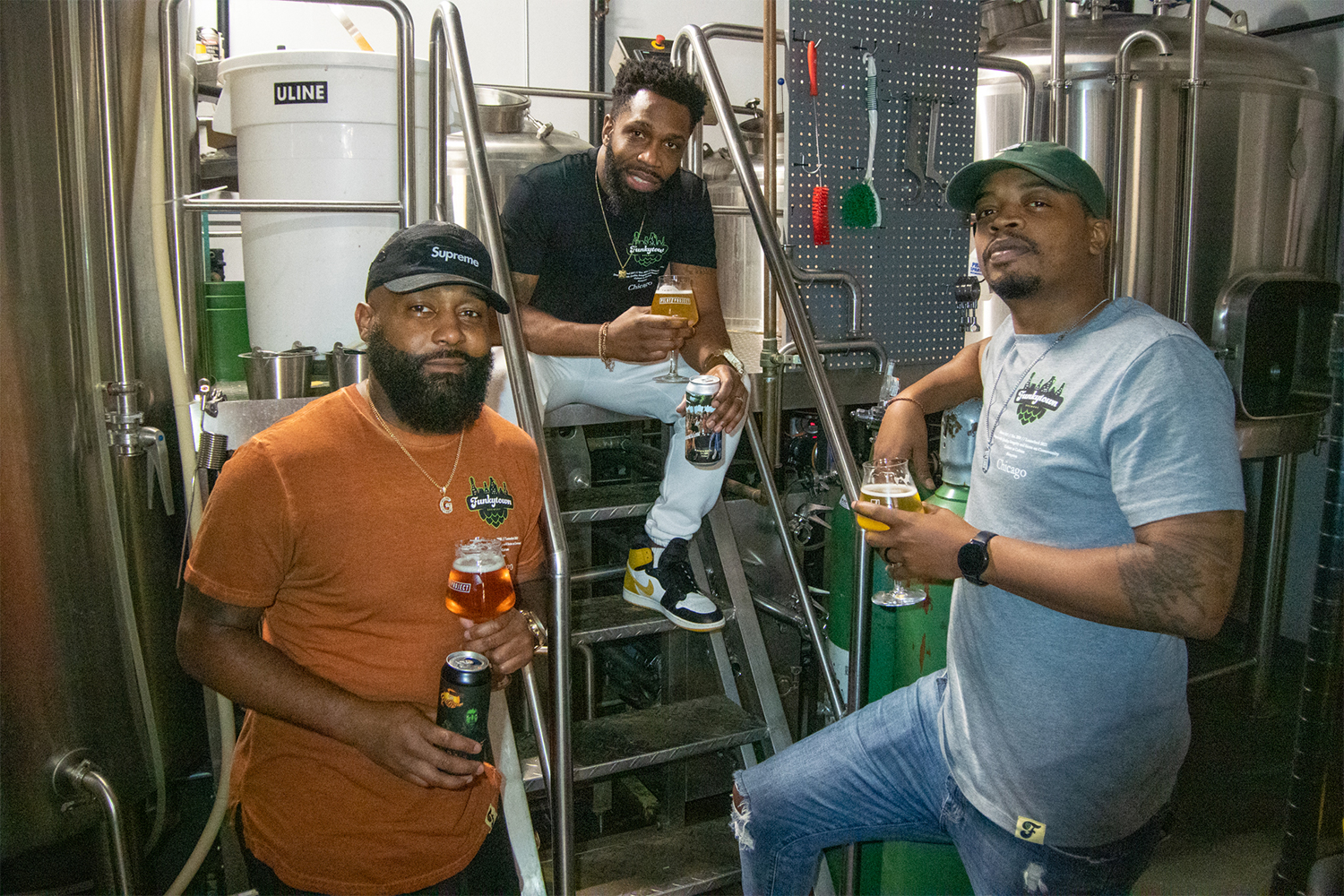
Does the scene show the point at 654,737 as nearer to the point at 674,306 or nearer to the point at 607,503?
the point at 607,503

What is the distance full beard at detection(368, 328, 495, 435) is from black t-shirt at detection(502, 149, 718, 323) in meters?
1.11

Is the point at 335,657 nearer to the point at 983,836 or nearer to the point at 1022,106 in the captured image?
the point at 983,836

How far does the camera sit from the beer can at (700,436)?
9.29 ft

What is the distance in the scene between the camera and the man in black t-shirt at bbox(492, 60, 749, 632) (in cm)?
293

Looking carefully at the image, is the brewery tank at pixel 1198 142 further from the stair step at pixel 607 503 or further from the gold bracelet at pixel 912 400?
the stair step at pixel 607 503

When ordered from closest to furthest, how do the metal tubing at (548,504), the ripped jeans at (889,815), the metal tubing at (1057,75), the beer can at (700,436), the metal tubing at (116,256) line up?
the ripped jeans at (889,815)
the metal tubing at (548,504)
the metal tubing at (116,256)
the beer can at (700,436)
the metal tubing at (1057,75)

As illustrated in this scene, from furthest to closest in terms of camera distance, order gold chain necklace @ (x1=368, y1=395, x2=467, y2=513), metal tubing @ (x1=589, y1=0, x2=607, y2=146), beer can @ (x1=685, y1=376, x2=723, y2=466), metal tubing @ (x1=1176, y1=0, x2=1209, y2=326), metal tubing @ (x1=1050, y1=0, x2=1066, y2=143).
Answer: metal tubing @ (x1=589, y1=0, x2=607, y2=146)
metal tubing @ (x1=1050, y1=0, x2=1066, y2=143)
metal tubing @ (x1=1176, y1=0, x2=1209, y2=326)
beer can @ (x1=685, y1=376, x2=723, y2=466)
gold chain necklace @ (x1=368, y1=395, x2=467, y2=513)

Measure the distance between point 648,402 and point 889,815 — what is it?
156 centimetres

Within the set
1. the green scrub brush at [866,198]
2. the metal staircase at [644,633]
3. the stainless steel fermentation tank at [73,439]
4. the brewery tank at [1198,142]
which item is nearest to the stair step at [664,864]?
the metal staircase at [644,633]

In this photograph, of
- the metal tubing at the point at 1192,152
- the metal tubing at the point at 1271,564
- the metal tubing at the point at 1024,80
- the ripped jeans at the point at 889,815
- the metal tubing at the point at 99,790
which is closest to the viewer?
the ripped jeans at the point at 889,815

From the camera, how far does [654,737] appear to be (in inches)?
107

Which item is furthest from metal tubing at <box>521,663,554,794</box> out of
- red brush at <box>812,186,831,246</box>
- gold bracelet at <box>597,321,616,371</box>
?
red brush at <box>812,186,831,246</box>

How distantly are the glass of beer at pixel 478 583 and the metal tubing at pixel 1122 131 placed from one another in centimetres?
296

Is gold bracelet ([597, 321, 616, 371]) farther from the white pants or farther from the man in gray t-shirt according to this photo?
the man in gray t-shirt
